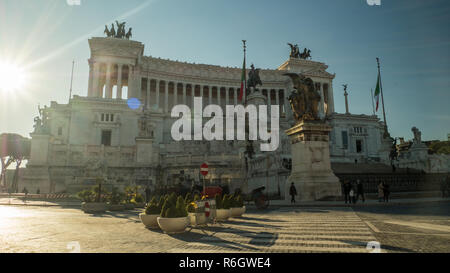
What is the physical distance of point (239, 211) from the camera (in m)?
13.6

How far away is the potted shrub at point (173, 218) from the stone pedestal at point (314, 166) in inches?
387

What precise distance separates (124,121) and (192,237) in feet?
174

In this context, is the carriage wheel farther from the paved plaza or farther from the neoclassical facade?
the paved plaza

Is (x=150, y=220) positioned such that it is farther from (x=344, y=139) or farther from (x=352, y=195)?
(x=344, y=139)

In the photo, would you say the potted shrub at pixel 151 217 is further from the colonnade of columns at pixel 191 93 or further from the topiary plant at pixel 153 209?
the colonnade of columns at pixel 191 93

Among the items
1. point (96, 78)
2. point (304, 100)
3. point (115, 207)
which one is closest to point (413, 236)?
point (304, 100)

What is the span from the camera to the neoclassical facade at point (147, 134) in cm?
3531

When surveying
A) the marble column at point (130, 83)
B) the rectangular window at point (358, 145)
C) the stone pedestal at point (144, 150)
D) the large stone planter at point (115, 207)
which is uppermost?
the marble column at point (130, 83)

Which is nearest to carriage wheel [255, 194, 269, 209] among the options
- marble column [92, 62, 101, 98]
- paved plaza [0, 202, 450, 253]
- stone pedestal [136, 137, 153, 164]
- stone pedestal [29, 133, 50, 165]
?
paved plaza [0, 202, 450, 253]

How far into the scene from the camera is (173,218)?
9156 millimetres

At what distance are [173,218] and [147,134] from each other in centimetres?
4049

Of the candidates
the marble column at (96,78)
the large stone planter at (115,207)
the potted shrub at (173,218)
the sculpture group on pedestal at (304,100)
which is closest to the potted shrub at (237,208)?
the potted shrub at (173,218)

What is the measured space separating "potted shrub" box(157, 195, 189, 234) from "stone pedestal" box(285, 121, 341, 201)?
32.2 feet
